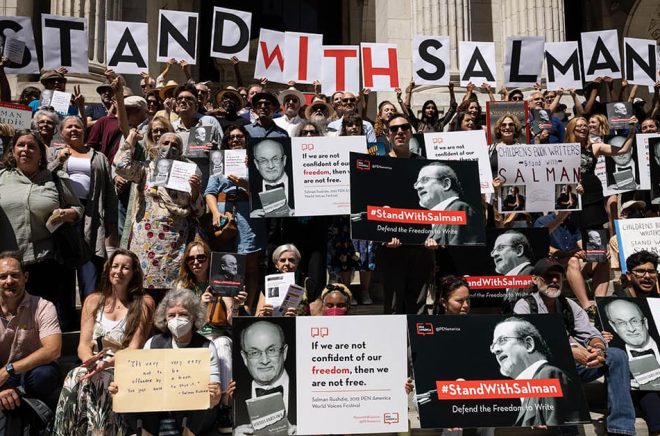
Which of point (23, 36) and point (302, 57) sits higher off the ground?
point (23, 36)

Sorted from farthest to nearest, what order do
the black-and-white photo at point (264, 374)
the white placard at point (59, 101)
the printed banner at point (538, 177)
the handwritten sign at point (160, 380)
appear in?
the white placard at point (59, 101)
the printed banner at point (538, 177)
the black-and-white photo at point (264, 374)
the handwritten sign at point (160, 380)

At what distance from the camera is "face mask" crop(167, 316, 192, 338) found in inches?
239

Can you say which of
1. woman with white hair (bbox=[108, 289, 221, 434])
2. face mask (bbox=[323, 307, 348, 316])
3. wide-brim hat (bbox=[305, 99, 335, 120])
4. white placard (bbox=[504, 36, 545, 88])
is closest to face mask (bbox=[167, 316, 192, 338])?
woman with white hair (bbox=[108, 289, 221, 434])

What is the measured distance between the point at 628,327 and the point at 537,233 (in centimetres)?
166

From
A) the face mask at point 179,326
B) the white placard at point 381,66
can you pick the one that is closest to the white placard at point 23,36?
the white placard at point 381,66

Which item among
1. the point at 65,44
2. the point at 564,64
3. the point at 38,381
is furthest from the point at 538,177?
the point at 65,44

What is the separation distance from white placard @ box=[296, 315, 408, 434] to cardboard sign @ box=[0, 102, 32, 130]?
15.1 feet

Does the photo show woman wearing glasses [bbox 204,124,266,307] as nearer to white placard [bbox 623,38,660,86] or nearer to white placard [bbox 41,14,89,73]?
white placard [bbox 41,14,89,73]

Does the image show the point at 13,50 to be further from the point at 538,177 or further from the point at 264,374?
the point at 538,177

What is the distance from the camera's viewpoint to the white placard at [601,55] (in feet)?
39.8

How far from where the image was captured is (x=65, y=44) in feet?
35.4

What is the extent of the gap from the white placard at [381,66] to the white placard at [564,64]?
244cm

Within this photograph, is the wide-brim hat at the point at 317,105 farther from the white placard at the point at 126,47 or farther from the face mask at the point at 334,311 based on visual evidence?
the face mask at the point at 334,311

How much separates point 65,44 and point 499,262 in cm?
627
